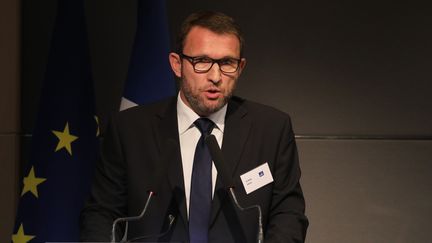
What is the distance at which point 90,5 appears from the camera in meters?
3.21

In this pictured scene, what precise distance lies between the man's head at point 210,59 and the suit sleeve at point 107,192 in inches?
12.9

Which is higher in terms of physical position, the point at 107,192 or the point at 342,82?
the point at 342,82

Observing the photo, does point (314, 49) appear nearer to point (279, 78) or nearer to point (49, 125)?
point (279, 78)

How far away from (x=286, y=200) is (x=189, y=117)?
431 millimetres

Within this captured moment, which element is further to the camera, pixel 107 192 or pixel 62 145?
pixel 62 145

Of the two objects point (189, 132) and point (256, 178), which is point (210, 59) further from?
point (256, 178)

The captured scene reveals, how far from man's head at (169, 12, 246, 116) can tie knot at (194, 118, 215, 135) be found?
1.4 inches

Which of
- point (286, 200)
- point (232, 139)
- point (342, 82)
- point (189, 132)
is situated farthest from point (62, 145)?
point (342, 82)

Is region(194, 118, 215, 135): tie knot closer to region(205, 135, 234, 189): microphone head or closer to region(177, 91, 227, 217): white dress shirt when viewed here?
region(177, 91, 227, 217): white dress shirt

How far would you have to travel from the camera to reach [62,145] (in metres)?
2.82

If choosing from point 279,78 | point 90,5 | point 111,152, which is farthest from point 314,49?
point 111,152

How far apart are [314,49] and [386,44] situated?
0.35 m

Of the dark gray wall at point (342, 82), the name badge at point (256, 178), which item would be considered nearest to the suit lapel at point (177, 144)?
the name badge at point (256, 178)

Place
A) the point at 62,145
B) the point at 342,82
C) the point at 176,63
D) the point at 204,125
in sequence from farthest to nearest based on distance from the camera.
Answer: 1. the point at 342,82
2. the point at 62,145
3. the point at 176,63
4. the point at 204,125
